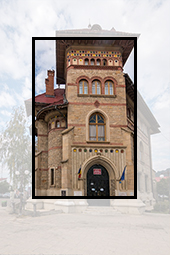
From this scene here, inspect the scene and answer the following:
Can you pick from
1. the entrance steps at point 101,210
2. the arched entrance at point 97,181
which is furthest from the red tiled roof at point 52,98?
the entrance steps at point 101,210

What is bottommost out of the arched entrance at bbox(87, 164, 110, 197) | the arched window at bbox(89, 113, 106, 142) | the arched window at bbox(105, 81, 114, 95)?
the arched entrance at bbox(87, 164, 110, 197)

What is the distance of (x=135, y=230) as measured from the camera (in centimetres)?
902

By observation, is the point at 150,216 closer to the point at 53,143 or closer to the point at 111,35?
the point at 53,143

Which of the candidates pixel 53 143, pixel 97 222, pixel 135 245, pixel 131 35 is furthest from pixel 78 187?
pixel 131 35

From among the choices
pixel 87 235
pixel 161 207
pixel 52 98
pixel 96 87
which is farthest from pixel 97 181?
pixel 52 98

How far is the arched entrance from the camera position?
12.5 meters

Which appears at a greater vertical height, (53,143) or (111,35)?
(111,35)

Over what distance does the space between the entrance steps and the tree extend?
5.36m

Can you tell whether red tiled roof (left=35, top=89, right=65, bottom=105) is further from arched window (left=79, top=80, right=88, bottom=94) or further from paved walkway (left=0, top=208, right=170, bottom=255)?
paved walkway (left=0, top=208, right=170, bottom=255)

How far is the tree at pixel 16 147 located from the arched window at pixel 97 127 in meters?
5.16

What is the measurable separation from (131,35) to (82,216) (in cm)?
927

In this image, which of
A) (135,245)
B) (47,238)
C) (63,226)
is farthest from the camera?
(63,226)

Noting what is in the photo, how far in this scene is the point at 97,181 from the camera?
12859 millimetres

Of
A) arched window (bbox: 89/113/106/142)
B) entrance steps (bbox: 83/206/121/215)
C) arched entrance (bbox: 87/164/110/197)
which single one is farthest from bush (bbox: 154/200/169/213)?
arched window (bbox: 89/113/106/142)
